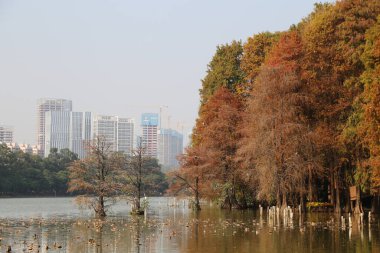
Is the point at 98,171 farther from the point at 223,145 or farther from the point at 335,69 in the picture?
the point at 335,69

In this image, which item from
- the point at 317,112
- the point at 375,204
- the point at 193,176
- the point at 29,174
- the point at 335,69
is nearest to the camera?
the point at 335,69

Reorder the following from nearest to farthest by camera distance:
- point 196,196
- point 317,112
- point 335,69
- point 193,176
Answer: point 335,69
point 317,112
point 193,176
point 196,196

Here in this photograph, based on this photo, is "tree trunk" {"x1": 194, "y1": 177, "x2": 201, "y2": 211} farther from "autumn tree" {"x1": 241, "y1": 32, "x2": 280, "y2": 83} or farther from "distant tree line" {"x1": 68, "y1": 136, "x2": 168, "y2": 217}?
"autumn tree" {"x1": 241, "y1": 32, "x2": 280, "y2": 83}

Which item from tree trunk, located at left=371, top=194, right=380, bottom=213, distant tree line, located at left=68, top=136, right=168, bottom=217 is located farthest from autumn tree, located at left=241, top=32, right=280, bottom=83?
tree trunk, located at left=371, top=194, right=380, bottom=213

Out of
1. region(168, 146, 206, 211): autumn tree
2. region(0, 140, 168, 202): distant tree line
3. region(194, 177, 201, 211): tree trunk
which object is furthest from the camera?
region(0, 140, 168, 202): distant tree line

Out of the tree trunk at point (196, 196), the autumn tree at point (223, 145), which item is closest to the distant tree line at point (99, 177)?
the autumn tree at point (223, 145)

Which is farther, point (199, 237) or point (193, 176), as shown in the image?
point (193, 176)

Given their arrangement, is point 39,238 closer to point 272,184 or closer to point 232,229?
point 232,229

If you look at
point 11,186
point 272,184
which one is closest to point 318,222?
point 272,184

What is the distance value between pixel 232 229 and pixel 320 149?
13476mm

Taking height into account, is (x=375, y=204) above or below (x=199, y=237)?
above

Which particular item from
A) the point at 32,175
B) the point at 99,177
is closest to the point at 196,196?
the point at 99,177

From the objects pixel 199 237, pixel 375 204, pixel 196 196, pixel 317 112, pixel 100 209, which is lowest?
pixel 199 237

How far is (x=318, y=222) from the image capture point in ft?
128
